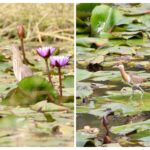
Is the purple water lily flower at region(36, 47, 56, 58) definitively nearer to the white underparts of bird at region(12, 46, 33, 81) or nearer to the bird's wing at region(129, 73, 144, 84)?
the white underparts of bird at region(12, 46, 33, 81)

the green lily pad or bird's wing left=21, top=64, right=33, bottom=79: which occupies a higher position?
bird's wing left=21, top=64, right=33, bottom=79

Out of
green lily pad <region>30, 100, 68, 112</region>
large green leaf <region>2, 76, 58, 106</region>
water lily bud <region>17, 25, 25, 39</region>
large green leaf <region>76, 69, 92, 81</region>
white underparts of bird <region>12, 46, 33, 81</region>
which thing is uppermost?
water lily bud <region>17, 25, 25, 39</region>

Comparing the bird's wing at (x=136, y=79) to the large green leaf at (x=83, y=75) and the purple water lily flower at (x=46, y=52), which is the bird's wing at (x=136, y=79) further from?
the purple water lily flower at (x=46, y=52)

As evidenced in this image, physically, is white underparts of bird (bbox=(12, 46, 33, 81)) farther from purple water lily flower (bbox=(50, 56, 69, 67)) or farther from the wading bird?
the wading bird

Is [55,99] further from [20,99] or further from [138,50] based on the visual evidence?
[138,50]

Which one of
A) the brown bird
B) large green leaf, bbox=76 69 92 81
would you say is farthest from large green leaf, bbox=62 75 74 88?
the brown bird

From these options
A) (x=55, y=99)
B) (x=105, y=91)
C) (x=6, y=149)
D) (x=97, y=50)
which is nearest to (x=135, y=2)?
(x=97, y=50)
